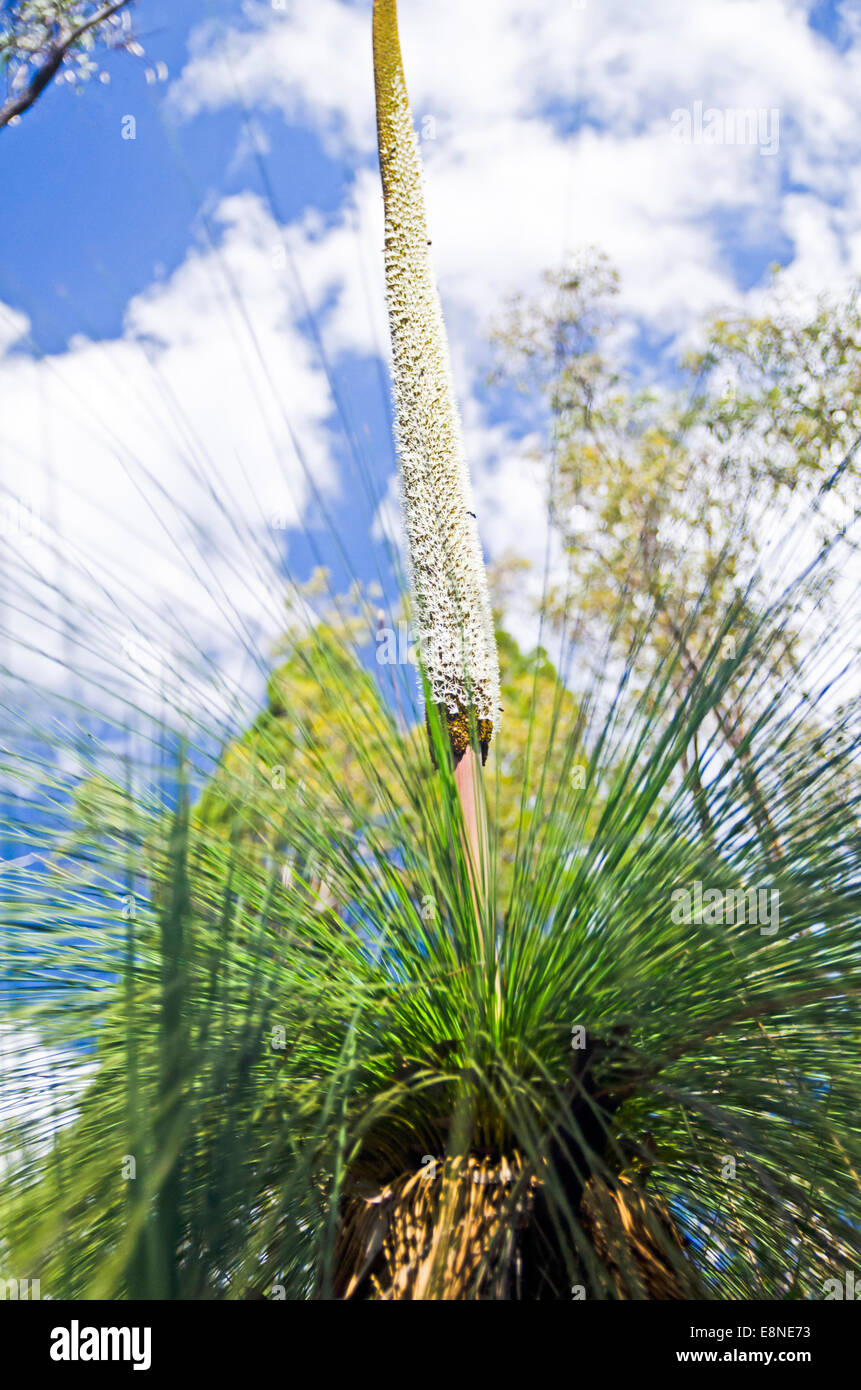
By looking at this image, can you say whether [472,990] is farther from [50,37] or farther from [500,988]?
[50,37]

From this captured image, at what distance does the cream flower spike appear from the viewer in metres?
1.90

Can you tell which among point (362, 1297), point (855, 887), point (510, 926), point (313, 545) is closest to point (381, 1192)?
point (362, 1297)

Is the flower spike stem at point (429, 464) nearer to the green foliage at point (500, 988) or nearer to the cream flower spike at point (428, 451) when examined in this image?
the cream flower spike at point (428, 451)

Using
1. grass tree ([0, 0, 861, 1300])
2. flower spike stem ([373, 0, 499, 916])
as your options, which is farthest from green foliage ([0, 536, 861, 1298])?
flower spike stem ([373, 0, 499, 916])

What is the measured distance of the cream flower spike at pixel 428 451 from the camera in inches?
74.9

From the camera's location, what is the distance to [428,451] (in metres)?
2.00

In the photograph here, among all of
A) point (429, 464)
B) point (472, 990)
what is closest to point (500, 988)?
point (472, 990)

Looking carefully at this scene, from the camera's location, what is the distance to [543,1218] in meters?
1.39

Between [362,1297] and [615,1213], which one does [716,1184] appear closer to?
[615,1213]

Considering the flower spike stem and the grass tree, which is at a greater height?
the flower spike stem

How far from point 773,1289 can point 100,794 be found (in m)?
1.30

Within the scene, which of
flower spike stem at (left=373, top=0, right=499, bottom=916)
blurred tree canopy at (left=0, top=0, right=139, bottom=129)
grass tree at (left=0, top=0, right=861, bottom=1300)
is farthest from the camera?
blurred tree canopy at (left=0, top=0, right=139, bottom=129)

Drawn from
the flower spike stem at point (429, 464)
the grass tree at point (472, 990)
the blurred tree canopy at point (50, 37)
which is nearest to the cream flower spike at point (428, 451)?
the flower spike stem at point (429, 464)

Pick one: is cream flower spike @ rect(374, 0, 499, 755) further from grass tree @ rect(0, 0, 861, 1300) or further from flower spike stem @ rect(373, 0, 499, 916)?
grass tree @ rect(0, 0, 861, 1300)
